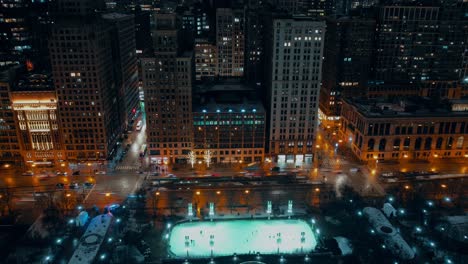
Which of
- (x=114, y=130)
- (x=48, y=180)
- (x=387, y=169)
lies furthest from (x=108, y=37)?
(x=387, y=169)

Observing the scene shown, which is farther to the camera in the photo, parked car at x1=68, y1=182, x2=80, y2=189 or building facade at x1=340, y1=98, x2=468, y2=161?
building facade at x1=340, y1=98, x2=468, y2=161

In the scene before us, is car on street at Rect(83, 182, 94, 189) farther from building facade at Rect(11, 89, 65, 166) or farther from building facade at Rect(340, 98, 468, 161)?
building facade at Rect(340, 98, 468, 161)

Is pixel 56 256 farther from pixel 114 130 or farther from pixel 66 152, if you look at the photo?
pixel 114 130

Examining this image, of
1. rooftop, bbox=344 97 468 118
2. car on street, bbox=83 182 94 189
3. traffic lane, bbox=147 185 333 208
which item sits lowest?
traffic lane, bbox=147 185 333 208

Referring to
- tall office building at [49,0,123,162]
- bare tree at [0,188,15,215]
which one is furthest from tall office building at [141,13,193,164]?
bare tree at [0,188,15,215]

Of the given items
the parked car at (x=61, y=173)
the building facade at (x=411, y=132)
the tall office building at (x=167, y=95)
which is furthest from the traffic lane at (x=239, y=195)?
the parked car at (x=61, y=173)
